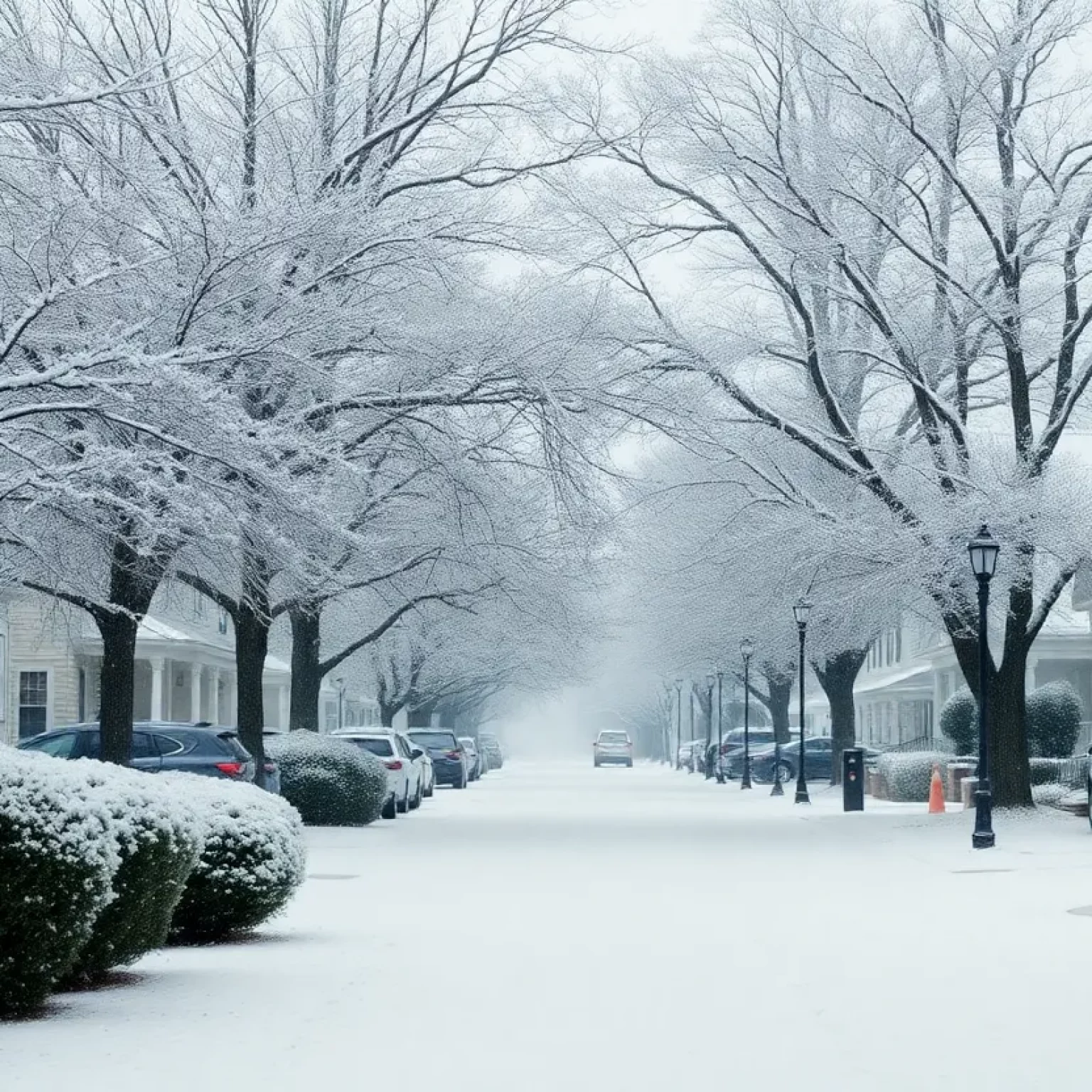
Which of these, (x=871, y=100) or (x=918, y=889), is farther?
(x=871, y=100)

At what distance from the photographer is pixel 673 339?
30.3m

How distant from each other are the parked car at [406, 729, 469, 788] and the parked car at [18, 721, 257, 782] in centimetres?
2436

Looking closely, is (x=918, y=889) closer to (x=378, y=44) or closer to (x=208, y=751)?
(x=208, y=751)

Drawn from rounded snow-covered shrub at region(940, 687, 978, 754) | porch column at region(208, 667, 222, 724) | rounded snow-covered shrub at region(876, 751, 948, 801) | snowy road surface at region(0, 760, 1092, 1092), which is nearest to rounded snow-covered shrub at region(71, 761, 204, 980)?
snowy road surface at region(0, 760, 1092, 1092)

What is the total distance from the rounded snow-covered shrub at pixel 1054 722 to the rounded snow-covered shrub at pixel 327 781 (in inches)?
646

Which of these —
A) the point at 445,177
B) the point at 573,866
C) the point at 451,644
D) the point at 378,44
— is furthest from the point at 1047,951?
the point at 451,644

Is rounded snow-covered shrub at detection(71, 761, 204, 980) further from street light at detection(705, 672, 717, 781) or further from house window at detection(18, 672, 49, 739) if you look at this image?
street light at detection(705, 672, 717, 781)

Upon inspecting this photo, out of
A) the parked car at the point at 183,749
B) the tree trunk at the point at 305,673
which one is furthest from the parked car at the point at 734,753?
the parked car at the point at 183,749

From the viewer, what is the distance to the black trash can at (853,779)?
1455 inches

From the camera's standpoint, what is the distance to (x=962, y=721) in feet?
151

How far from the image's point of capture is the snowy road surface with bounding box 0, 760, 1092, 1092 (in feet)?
27.5

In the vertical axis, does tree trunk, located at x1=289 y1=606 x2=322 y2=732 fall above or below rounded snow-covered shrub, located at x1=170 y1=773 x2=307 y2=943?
above

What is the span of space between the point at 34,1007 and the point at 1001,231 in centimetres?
2303

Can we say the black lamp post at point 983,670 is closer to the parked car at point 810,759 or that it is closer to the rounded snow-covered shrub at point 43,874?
the rounded snow-covered shrub at point 43,874
